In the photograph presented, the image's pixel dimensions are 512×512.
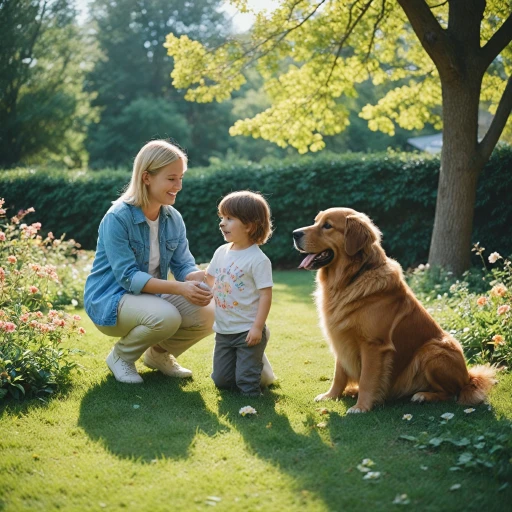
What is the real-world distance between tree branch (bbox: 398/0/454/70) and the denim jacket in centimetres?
443

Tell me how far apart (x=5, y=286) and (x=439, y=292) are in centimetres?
525

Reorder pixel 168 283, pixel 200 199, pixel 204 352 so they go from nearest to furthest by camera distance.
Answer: pixel 168 283 → pixel 204 352 → pixel 200 199

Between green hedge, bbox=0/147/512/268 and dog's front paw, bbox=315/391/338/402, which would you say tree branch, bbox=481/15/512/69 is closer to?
green hedge, bbox=0/147/512/268

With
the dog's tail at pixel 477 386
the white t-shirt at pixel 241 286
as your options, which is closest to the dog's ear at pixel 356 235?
the white t-shirt at pixel 241 286

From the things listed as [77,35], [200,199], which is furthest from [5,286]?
[77,35]

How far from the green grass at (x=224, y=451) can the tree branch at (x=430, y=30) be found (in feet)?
14.5

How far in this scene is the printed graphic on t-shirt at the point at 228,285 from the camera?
4.26 metres

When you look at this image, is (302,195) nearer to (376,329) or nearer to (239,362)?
(239,362)

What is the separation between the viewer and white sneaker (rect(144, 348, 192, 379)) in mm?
4805

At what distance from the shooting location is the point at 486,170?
10.1m

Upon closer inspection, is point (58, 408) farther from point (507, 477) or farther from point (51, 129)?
point (51, 129)

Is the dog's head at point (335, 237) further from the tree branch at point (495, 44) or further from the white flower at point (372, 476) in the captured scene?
the tree branch at point (495, 44)

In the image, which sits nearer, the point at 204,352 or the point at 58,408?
the point at 58,408

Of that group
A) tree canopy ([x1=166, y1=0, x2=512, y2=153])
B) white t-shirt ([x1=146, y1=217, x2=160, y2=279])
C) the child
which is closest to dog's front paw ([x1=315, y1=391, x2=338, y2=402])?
the child
